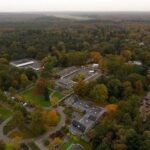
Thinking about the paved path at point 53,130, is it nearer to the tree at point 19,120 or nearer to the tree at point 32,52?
the tree at point 19,120

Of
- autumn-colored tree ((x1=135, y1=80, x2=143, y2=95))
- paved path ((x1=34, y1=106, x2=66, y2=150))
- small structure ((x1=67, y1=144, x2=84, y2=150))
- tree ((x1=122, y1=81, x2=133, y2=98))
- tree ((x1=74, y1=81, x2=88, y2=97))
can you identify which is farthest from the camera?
autumn-colored tree ((x1=135, y1=80, x2=143, y2=95))

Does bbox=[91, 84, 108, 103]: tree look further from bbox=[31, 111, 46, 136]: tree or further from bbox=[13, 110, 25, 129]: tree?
bbox=[13, 110, 25, 129]: tree

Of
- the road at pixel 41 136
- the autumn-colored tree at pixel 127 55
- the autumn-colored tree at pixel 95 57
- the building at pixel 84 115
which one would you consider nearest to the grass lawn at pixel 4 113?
the road at pixel 41 136

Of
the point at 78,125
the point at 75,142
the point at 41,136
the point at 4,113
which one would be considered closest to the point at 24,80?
the point at 4,113

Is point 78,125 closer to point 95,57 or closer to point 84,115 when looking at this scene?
point 84,115

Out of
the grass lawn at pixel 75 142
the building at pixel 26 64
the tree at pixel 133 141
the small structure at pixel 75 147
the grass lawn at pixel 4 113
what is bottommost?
the building at pixel 26 64

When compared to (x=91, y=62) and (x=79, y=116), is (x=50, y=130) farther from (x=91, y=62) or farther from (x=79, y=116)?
(x=91, y=62)

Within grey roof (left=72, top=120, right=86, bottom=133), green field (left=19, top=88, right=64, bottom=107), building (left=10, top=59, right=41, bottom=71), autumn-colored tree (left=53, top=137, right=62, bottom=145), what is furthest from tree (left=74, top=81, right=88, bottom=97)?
building (left=10, top=59, right=41, bottom=71)
